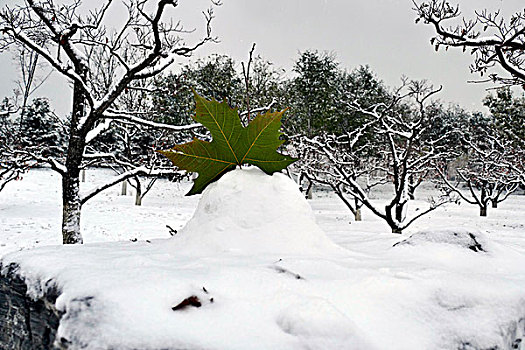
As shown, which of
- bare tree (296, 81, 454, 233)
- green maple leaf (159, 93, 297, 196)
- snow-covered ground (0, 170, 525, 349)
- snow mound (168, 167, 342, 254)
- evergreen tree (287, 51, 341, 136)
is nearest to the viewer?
snow-covered ground (0, 170, 525, 349)

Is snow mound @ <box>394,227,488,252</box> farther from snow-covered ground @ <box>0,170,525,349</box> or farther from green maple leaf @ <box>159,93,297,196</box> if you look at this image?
green maple leaf @ <box>159,93,297,196</box>

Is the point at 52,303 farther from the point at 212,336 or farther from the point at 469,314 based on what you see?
the point at 469,314

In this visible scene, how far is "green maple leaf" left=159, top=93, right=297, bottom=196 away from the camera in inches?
67.7

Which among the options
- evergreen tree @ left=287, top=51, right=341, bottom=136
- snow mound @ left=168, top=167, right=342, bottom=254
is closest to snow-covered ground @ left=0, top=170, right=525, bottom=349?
snow mound @ left=168, top=167, right=342, bottom=254

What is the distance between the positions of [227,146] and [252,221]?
1.38 feet

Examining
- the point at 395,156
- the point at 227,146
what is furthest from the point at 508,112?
the point at 227,146

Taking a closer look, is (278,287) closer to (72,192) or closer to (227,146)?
(227,146)

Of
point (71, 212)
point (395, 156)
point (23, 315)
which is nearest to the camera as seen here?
point (23, 315)

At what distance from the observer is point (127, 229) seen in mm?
10836

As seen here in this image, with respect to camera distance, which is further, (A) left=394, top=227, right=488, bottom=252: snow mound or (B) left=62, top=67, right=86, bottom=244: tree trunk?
(B) left=62, top=67, right=86, bottom=244: tree trunk

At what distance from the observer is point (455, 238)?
169 cm

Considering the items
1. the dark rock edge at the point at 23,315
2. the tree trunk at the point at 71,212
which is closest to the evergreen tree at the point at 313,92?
the tree trunk at the point at 71,212

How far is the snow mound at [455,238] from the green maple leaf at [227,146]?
2.50 feet

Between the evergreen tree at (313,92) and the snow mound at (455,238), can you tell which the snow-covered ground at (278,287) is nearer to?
the snow mound at (455,238)
